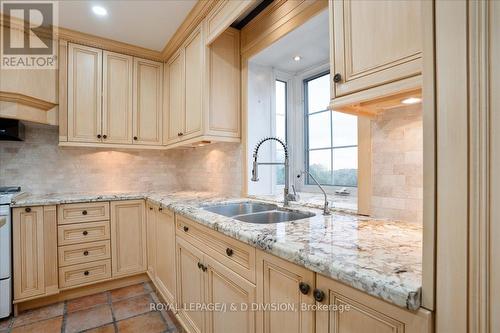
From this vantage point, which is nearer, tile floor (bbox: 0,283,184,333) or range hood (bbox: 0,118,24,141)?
tile floor (bbox: 0,283,184,333)

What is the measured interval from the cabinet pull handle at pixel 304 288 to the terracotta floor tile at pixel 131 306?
1828 millimetres

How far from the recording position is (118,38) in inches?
102

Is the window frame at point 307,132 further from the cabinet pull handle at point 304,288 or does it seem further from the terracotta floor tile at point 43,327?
the terracotta floor tile at point 43,327

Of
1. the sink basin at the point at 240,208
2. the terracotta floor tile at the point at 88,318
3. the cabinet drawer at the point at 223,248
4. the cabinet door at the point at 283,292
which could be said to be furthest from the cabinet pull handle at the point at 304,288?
the terracotta floor tile at the point at 88,318

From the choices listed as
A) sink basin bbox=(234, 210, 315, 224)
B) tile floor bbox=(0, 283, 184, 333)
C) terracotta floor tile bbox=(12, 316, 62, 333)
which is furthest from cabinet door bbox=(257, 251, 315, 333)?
terracotta floor tile bbox=(12, 316, 62, 333)

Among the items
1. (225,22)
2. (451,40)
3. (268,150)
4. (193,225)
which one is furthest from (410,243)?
(225,22)

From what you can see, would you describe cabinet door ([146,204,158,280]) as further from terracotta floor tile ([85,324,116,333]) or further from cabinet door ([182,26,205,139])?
cabinet door ([182,26,205,139])

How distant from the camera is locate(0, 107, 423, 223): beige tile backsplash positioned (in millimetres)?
1184

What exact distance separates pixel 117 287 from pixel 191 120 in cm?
181

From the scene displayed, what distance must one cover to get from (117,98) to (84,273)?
5.75 feet

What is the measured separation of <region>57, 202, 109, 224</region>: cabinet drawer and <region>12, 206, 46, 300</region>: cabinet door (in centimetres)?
15

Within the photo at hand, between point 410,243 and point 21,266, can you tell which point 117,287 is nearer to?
point 21,266

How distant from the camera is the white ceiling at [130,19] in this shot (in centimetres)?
202

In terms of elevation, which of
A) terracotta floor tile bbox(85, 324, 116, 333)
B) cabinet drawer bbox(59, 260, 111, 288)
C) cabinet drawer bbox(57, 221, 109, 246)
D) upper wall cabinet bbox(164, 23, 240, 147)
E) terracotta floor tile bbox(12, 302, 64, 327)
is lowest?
terracotta floor tile bbox(12, 302, 64, 327)
